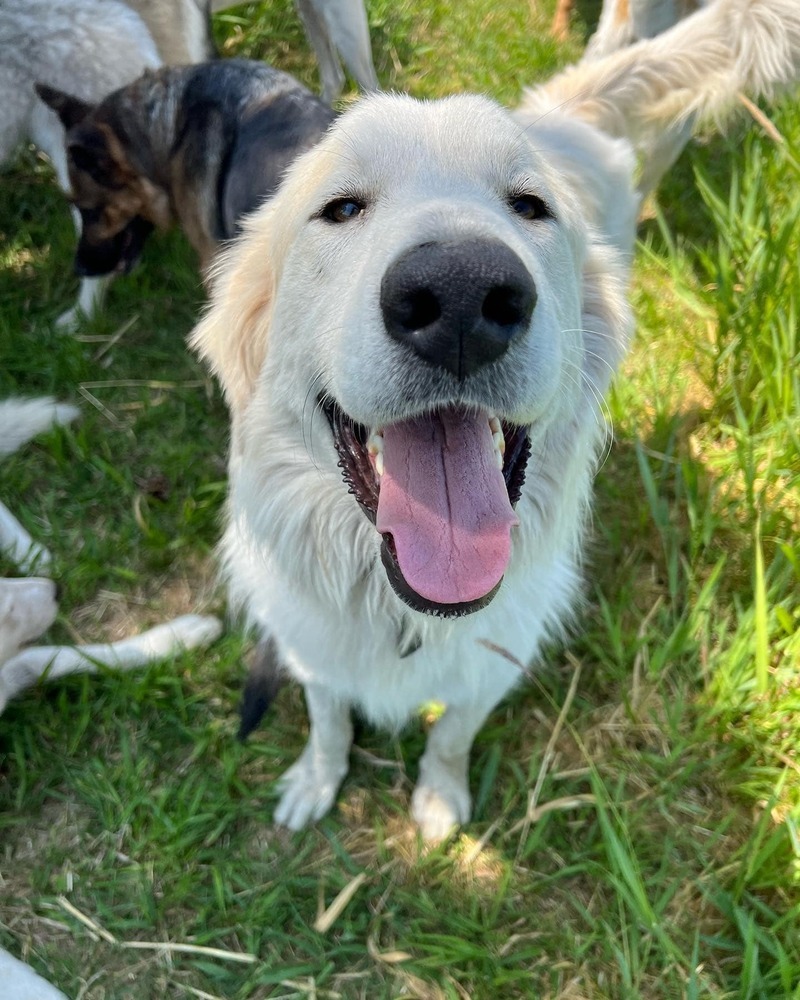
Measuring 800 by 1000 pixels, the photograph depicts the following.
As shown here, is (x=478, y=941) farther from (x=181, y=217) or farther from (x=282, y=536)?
(x=181, y=217)

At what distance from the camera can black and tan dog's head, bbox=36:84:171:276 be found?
3133mm

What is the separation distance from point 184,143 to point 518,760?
9.33 ft

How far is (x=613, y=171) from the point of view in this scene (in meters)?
2.59

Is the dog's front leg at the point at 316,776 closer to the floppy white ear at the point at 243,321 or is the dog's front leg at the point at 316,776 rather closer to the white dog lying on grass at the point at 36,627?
the white dog lying on grass at the point at 36,627

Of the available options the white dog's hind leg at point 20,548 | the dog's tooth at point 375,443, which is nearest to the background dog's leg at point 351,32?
the white dog's hind leg at point 20,548

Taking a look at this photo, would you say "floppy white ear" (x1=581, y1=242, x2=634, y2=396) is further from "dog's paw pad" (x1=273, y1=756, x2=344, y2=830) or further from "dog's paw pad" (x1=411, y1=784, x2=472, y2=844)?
"dog's paw pad" (x1=273, y1=756, x2=344, y2=830)

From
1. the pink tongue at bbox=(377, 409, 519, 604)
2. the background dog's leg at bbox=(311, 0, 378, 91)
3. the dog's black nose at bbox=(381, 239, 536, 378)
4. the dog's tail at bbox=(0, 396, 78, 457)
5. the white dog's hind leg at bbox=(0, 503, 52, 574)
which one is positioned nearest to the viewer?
the dog's black nose at bbox=(381, 239, 536, 378)

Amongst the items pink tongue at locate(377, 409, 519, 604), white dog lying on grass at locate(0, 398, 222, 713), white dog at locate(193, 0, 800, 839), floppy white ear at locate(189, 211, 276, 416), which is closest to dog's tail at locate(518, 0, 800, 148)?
white dog at locate(193, 0, 800, 839)

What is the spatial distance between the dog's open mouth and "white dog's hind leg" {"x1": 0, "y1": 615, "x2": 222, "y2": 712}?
142cm

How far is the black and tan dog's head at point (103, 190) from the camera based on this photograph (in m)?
3.13

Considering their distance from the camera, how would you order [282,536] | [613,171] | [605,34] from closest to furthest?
[282,536]
[613,171]
[605,34]

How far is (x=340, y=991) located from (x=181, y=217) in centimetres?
308

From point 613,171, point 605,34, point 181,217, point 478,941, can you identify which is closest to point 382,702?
point 478,941

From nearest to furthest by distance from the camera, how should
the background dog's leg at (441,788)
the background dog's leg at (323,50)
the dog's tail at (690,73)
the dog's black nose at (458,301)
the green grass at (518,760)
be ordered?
the dog's black nose at (458,301) → the green grass at (518,760) → the background dog's leg at (441,788) → the dog's tail at (690,73) → the background dog's leg at (323,50)
